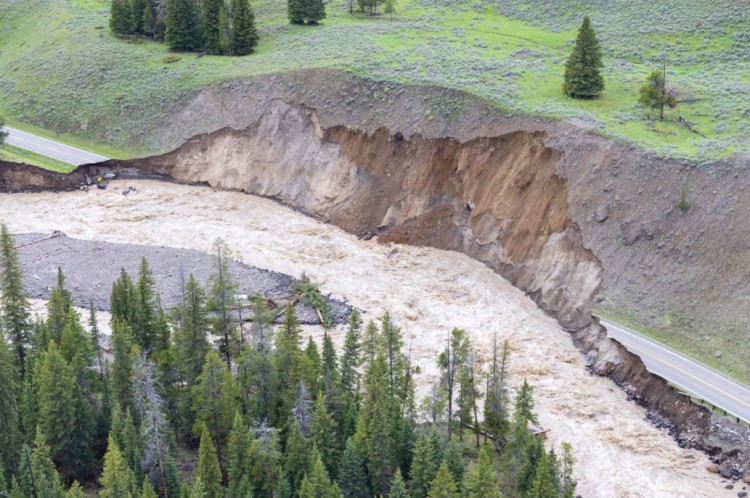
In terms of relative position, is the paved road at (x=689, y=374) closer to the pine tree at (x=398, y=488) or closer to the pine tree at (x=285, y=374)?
the pine tree at (x=398, y=488)

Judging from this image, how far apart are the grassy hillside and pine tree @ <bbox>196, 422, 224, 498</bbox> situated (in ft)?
131

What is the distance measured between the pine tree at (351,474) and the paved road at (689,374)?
1997 centimetres

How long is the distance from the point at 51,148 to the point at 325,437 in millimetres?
55816

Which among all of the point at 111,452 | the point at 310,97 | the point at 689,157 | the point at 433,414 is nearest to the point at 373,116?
the point at 310,97

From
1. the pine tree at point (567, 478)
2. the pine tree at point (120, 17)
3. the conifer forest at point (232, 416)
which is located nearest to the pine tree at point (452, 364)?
the conifer forest at point (232, 416)

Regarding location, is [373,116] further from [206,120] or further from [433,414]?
[433,414]

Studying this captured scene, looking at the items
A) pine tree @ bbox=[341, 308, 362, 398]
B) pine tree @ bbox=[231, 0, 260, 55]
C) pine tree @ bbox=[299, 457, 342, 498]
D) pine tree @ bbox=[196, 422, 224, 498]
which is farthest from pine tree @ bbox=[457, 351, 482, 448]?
pine tree @ bbox=[231, 0, 260, 55]

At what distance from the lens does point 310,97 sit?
83.3 m

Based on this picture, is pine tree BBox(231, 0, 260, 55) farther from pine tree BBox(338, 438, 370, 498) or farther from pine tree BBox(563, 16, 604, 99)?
pine tree BBox(338, 438, 370, 498)

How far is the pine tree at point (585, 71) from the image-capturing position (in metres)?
75.7

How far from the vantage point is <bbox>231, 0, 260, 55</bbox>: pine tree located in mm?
94750

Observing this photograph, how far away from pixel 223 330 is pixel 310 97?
3525 cm

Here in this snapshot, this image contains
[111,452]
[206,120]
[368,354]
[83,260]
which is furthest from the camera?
[206,120]

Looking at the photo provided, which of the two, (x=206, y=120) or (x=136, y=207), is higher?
(x=206, y=120)
